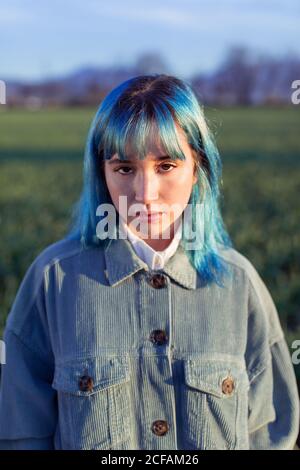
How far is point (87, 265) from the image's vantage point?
1997 mm

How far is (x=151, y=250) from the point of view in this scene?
6.55ft

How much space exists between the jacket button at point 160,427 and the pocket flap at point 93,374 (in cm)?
14

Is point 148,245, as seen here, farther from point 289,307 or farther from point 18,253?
point 18,253

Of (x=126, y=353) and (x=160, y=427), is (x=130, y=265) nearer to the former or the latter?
(x=126, y=353)

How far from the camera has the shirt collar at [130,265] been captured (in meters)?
1.97

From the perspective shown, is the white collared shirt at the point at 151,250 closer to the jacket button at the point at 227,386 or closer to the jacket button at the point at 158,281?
the jacket button at the point at 158,281

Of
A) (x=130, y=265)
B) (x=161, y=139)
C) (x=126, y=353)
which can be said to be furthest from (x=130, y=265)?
(x=161, y=139)

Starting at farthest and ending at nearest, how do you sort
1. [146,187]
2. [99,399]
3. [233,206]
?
[233,206] < [99,399] < [146,187]

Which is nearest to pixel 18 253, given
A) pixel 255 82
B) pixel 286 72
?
pixel 255 82

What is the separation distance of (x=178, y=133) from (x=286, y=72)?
7018 cm

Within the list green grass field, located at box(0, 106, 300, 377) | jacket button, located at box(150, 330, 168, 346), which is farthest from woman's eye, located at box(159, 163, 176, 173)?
jacket button, located at box(150, 330, 168, 346)

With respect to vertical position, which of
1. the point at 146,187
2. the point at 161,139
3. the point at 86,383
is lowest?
the point at 86,383

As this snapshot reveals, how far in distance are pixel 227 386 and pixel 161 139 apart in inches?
26.9

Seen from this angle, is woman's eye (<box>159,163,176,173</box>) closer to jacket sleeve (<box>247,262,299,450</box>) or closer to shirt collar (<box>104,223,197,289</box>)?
shirt collar (<box>104,223,197,289</box>)
